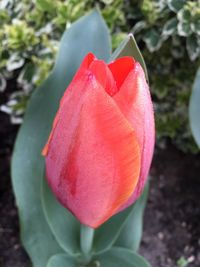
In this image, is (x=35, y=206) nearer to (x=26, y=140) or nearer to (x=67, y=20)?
(x=26, y=140)

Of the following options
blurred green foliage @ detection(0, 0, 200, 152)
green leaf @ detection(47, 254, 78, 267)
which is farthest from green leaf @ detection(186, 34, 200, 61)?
green leaf @ detection(47, 254, 78, 267)

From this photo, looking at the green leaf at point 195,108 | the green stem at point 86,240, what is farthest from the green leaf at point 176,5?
the green stem at point 86,240

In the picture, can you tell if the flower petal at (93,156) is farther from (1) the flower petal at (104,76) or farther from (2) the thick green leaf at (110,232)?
(2) the thick green leaf at (110,232)

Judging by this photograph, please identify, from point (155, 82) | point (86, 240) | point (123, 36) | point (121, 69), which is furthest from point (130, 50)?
point (155, 82)

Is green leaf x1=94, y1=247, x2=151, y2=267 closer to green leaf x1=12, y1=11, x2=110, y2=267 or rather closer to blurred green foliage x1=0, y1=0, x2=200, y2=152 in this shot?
green leaf x1=12, y1=11, x2=110, y2=267

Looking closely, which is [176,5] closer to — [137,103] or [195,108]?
[195,108]

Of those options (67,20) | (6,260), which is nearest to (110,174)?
(67,20)
